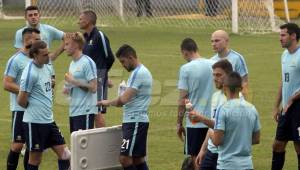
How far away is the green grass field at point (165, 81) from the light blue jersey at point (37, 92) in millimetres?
1754

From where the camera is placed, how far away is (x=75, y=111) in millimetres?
11922

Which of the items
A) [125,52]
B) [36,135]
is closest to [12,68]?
[36,135]

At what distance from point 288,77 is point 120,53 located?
2.14 metres

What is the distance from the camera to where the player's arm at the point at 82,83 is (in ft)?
38.1

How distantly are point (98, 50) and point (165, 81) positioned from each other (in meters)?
6.88

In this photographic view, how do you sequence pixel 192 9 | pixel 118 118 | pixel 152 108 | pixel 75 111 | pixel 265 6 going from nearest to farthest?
pixel 75 111, pixel 118 118, pixel 152 108, pixel 265 6, pixel 192 9

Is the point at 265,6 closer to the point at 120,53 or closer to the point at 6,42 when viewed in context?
the point at 6,42

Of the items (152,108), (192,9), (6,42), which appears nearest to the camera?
(152,108)

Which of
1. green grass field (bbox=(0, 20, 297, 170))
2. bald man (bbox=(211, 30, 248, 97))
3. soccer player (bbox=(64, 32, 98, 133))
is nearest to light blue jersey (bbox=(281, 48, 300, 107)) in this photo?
bald man (bbox=(211, 30, 248, 97))

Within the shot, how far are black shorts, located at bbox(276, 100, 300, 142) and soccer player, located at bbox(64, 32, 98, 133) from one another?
239 centimetres

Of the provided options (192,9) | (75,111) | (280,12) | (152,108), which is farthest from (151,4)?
(75,111)

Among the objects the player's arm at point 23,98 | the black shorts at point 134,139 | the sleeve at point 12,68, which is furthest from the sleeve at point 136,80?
the sleeve at point 12,68

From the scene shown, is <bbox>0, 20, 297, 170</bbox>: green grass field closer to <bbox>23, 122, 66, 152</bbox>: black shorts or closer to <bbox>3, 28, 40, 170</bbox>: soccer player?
<bbox>3, 28, 40, 170</bbox>: soccer player

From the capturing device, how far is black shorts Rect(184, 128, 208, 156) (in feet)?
35.8
